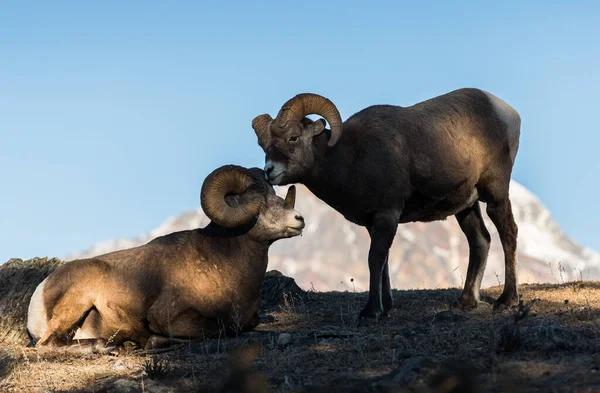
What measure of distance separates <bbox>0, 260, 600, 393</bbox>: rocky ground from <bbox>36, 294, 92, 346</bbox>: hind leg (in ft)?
1.12

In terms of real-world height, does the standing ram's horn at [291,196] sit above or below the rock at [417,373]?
above

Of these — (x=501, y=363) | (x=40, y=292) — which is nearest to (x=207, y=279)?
(x=40, y=292)

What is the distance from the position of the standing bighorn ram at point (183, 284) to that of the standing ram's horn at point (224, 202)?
1cm

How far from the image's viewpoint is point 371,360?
923cm

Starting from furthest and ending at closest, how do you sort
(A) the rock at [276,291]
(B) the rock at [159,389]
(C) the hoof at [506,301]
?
(A) the rock at [276,291], (C) the hoof at [506,301], (B) the rock at [159,389]

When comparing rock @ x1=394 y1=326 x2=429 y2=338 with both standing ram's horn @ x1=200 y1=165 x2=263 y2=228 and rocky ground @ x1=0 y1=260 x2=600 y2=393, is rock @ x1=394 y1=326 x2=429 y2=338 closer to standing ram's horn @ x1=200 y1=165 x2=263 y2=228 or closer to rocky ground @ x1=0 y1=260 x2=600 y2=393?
rocky ground @ x1=0 y1=260 x2=600 y2=393

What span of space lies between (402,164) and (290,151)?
60.4 inches

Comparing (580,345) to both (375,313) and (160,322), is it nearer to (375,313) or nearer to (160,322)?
(375,313)

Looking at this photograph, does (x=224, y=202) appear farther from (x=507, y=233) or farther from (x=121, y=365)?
(x=507, y=233)

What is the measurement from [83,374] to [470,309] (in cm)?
594

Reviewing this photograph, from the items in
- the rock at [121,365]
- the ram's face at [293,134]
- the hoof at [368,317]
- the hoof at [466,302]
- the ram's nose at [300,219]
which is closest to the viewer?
the rock at [121,365]

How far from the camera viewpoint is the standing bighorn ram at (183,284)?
11938mm

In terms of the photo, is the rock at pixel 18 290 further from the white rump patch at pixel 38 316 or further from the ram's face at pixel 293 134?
the ram's face at pixel 293 134

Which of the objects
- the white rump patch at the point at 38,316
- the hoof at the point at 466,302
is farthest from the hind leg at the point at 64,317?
the hoof at the point at 466,302
